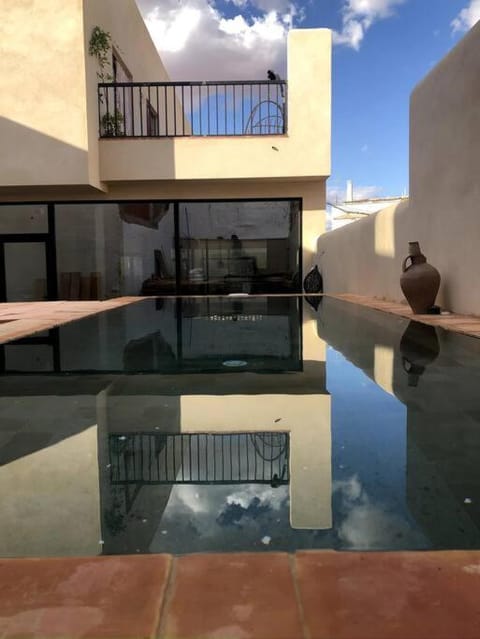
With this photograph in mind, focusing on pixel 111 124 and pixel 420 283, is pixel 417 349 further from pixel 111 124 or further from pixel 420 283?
pixel 111 124

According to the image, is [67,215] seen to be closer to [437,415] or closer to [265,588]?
[437,415]

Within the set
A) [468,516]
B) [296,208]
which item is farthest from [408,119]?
[468,516]

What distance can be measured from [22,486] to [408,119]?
7.09 metres

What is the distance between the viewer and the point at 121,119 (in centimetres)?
1054

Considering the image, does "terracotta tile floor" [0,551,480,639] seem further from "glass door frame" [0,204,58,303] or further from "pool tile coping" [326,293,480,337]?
"glass door frame" [0,204,58,303]

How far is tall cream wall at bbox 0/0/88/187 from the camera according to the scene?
9.19 m

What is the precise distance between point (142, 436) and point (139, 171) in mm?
9124

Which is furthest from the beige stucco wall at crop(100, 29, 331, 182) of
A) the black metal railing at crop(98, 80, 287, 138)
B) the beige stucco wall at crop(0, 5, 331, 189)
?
the black metal railing at crop(98, 80, 287, 138)

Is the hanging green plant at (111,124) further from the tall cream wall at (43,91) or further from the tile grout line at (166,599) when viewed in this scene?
the tile grout line at (166,599)

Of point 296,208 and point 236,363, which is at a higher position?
point 296,208

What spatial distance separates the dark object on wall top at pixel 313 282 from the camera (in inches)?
445

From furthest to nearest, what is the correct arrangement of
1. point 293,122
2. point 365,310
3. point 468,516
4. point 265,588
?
point 293,122, point 365,310, point 468,516, point 265,588


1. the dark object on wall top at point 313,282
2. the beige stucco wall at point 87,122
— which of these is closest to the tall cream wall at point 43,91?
the beige stucco wall at point 87,122

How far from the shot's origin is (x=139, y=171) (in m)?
10.3
